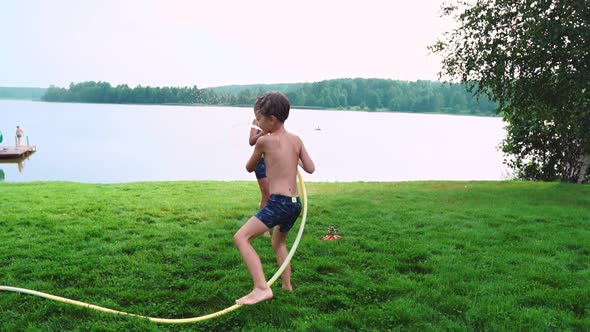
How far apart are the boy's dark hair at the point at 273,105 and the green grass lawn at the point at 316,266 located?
1.77 m

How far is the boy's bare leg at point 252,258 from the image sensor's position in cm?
416

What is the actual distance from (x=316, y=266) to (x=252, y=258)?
1651 millimetres

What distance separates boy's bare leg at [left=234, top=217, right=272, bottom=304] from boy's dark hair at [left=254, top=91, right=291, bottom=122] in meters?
0.94

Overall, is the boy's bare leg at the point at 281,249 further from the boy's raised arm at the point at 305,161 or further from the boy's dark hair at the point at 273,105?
the boy's dark hair at the point at 273,105

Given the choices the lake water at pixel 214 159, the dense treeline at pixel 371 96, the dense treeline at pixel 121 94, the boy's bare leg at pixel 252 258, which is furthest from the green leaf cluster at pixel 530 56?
the dense treeline at pixel 121 94

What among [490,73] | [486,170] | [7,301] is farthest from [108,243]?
[486,170]

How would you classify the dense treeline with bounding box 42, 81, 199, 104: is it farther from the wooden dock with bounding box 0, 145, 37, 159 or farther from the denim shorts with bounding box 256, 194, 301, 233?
the denim shorts with bounding box 256, 194, 301, 233

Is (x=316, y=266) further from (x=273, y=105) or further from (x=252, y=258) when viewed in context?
(x=273, y=105)

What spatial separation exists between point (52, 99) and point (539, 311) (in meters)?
173

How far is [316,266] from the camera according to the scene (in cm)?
565

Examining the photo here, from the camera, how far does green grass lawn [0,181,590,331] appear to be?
4.25 metres

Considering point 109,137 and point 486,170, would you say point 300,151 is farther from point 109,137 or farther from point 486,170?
point 109,137

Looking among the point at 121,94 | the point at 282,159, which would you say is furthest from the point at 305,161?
the point at 121,94

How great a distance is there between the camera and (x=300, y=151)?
14.3 feet
